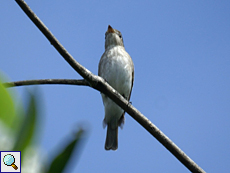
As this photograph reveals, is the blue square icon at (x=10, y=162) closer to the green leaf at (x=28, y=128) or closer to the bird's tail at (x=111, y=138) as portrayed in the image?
the green leaf at (x=28, y=128)

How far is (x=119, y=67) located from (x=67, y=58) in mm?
4441

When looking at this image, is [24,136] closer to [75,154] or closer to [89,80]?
[75,154]

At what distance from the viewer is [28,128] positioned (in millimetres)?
548

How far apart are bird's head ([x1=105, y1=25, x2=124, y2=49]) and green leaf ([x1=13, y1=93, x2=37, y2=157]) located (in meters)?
8.41

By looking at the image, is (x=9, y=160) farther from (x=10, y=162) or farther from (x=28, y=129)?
(x=28, y=129)

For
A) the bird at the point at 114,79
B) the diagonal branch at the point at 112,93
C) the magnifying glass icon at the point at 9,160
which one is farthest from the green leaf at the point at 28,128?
the bird at the point at 114,79

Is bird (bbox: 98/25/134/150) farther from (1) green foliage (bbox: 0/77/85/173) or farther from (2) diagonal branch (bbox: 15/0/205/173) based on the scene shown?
(1) green foliage (bbox: 0/77/85/173)

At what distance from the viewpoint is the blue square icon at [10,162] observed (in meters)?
0.60

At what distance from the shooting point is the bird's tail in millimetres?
8297

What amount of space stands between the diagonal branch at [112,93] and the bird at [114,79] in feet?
12.9

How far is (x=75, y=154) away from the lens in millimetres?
553

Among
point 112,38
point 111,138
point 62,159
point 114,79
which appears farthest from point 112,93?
point 112,38

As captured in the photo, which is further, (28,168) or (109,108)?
(109,108)

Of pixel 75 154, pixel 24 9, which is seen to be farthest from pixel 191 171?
pixel 75 154
